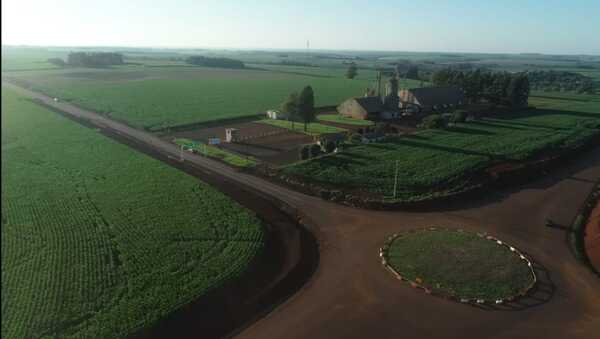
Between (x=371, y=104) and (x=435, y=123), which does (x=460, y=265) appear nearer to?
(x=435, y=123)

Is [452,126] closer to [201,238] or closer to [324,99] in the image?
[324,99]

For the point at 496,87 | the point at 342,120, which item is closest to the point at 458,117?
the point at 342,120

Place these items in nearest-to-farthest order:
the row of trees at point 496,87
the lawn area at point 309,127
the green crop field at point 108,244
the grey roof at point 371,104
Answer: the green crop field at point 108,244 → the lawn area at point 309,127 → the grey roof at point 371,104 → the row of trees at point 496,87

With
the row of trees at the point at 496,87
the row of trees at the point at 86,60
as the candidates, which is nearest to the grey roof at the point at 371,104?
the row of trees at the point at 496,87

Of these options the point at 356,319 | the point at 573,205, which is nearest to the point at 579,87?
the point at 573,205

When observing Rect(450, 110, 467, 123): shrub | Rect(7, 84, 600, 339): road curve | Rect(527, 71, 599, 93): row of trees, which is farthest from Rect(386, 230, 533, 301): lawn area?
Rect(527, 71, 599, 93): row of trees

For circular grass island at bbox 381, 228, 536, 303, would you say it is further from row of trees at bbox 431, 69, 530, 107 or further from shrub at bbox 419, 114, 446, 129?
row of trees at bbox 431, 69, 530, 107


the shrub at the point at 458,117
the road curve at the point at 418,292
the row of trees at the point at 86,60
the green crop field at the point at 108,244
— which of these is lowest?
the road curve at the point at 418,292

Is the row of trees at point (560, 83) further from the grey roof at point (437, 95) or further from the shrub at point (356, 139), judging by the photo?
the shrub at point (356, 139)
